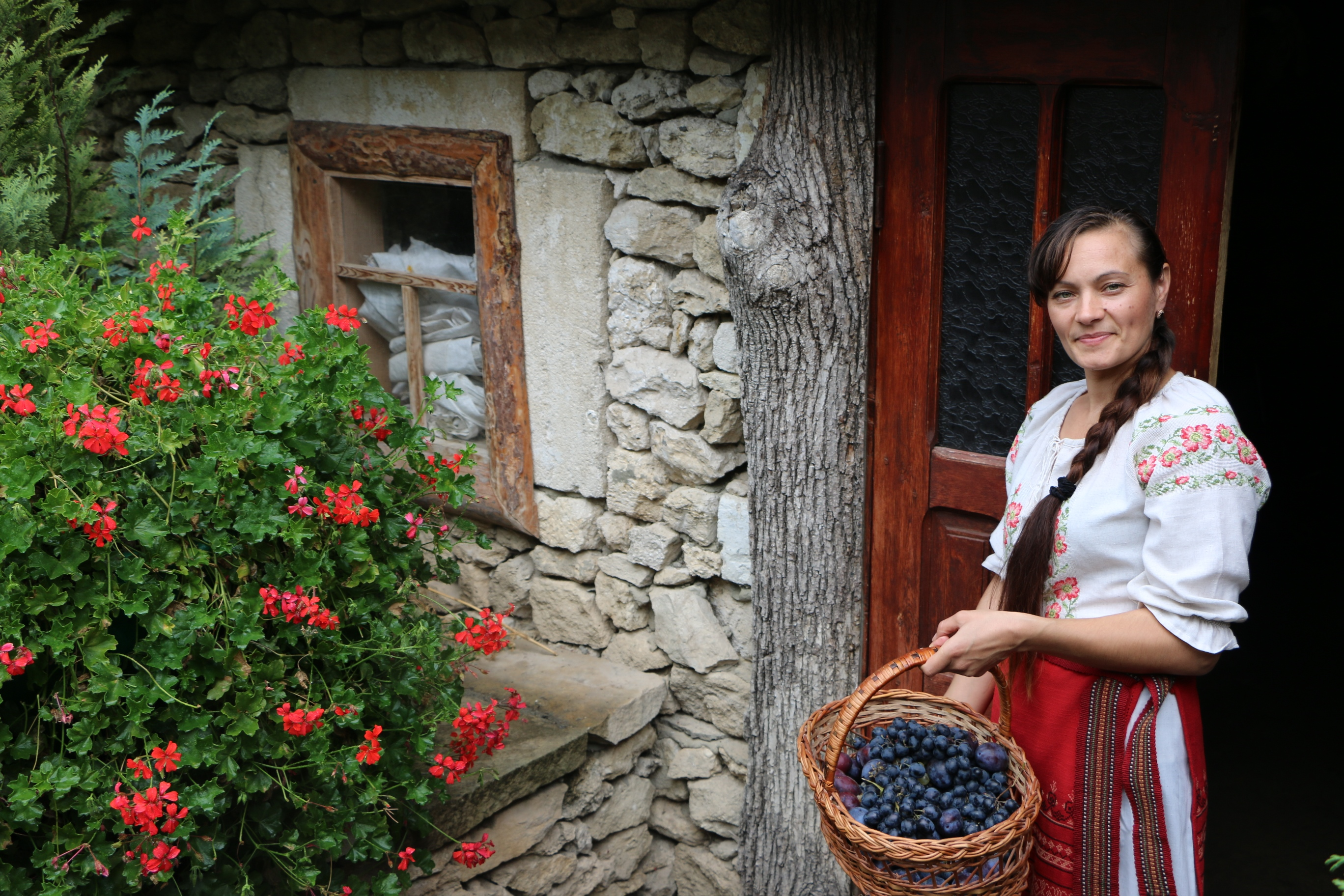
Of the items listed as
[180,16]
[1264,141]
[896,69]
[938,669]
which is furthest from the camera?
[1264,141]

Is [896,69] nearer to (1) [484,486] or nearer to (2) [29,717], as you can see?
(1) [484,486]

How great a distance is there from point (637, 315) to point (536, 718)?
1205 millimetres

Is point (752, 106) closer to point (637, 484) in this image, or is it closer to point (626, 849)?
point (637, 484)

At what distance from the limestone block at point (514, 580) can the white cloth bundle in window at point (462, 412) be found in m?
0.46

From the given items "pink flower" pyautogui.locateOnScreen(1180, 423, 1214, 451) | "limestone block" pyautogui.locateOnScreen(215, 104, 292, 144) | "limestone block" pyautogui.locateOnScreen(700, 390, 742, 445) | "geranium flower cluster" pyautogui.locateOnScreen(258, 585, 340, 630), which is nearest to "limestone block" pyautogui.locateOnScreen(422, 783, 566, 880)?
"geranium flower cluster" pyautogui.locateOnScreen(258, 585, 340, 630)

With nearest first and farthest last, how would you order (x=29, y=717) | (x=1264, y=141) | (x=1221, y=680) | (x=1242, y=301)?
(x=29, y=717), (x=1221, y=680), (x=1264, y=141), (x=1242, y=301)

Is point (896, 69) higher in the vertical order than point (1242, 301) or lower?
higher

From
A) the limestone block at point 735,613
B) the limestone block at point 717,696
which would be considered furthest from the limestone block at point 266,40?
the limestone block at point 717,696

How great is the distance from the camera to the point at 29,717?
6.43 feet

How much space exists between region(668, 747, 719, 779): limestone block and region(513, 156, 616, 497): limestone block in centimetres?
85

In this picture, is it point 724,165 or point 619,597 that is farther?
point 619,597

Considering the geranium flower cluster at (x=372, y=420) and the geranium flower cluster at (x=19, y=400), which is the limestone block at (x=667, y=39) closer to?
the geranium flower cluster at (x=372, y=420)

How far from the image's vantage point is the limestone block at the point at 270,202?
147 inches

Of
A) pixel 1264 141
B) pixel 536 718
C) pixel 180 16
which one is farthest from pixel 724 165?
pixel 1264 141
